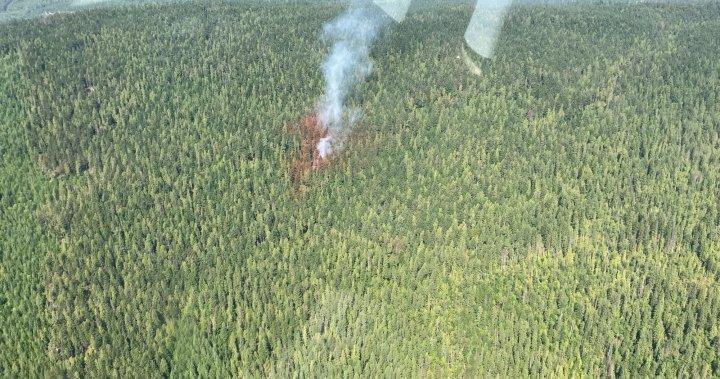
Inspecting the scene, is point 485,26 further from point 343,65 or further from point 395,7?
point 343,65

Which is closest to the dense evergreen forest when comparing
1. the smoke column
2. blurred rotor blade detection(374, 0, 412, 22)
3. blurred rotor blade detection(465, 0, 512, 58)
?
the smoke column

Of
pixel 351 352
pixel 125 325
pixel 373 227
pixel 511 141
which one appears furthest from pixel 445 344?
pixel 511 141

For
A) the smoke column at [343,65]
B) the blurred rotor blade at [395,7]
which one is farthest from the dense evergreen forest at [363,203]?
the blurred rotor blade at [395,7]

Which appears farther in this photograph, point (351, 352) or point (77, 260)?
point (77, 260)

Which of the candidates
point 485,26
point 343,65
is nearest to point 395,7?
point 485,26

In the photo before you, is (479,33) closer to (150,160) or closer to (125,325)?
(150,160)

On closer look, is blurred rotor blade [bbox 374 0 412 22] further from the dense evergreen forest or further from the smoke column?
the dense evergreen forest
